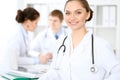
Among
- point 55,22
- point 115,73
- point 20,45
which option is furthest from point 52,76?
point 55,22

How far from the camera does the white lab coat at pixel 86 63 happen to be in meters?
1.67

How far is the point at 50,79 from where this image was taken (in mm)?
1785

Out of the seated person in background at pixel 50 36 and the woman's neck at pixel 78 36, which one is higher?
the woman's neck at pixel 78 36

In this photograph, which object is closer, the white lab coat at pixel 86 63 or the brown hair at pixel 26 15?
the white lab coat at pixel 86 63

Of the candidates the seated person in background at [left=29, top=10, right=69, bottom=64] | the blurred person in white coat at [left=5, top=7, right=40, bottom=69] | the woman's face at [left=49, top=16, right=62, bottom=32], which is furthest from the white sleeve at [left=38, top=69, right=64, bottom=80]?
the woman's face at [left=49, top=16, right=62, bottom=32]

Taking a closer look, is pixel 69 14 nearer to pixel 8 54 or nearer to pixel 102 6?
pixel 8 54

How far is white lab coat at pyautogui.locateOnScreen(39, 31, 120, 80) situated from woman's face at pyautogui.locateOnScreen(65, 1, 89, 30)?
10 centimetres

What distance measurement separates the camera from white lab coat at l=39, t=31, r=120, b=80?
1.67m

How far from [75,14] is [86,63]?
342 mm

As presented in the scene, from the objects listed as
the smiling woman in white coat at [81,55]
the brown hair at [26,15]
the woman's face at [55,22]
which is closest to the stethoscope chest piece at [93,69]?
the smiling woman in white coat at [81,55]

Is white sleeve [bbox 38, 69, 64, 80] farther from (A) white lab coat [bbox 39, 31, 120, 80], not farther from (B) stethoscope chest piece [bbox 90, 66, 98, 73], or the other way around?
(B) stethoscope chest piece [bbox 90, 66, 98, 73]

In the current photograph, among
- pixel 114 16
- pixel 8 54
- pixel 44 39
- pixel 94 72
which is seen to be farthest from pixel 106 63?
pixel 114 16

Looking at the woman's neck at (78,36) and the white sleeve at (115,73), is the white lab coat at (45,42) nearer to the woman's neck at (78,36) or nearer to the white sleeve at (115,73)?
the woman's neck at (78,36)

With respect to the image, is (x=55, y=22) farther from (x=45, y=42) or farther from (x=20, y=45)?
(x=20, y=45)
